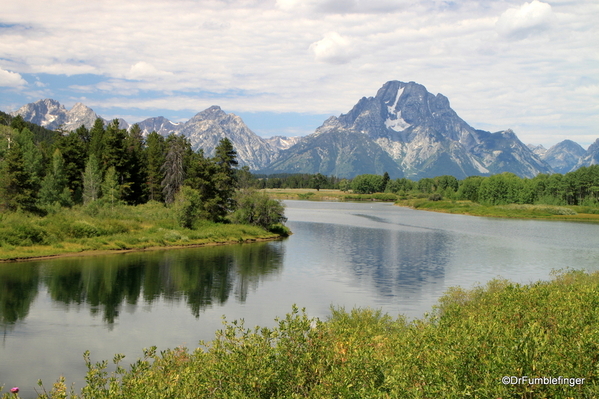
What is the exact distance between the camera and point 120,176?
107250 millimetres

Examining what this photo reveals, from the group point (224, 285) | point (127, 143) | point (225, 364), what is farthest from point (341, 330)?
point (127, 143)

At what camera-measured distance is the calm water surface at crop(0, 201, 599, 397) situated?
99.2ft

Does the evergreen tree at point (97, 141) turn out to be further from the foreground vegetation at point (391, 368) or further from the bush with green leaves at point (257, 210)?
the foreground vegetation at point (391, 368)

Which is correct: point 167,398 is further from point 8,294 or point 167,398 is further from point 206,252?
point 206,252

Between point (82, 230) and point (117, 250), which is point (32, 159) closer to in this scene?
point (82, 230)

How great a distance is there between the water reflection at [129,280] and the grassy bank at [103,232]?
13.8 feet

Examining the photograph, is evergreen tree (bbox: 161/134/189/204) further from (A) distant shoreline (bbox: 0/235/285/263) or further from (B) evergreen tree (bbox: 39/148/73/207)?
(A) distant shoreline (bbox: 0/235/285/263)

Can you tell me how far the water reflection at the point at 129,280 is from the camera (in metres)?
40.2

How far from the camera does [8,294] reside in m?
40.9

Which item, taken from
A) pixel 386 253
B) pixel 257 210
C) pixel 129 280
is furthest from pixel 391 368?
pixel 257 210

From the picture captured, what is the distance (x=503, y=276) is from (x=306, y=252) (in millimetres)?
29930

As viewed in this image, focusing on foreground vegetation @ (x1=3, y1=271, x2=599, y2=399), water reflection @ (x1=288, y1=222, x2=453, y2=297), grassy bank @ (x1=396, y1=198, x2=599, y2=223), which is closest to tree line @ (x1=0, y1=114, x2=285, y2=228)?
water reflection @ (x1=288, y1=222, x2=453, y2=297)

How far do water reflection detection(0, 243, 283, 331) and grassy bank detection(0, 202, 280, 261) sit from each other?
4.21m

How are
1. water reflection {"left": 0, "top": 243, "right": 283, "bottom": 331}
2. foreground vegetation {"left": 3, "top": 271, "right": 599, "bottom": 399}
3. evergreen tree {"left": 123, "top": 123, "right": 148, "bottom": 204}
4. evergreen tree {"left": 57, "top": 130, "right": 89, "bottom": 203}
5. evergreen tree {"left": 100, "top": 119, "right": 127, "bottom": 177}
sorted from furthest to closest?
evergreen tree {"left": 123, "top": 123, "right": 148, "bottom": 204}
evergreen tree {"left": 100, "top": 119, "right": 127, "bottom": 177}
evergreen tree {"left": 57, "top": 130, "right": 89, "bottom": 203}
water reflection {"left": 0, "top": 243, "right": 283, "bottom": 331}
foreground vegetation {"left": 3, "top": 271, "right": 599, "bottom": 399}
